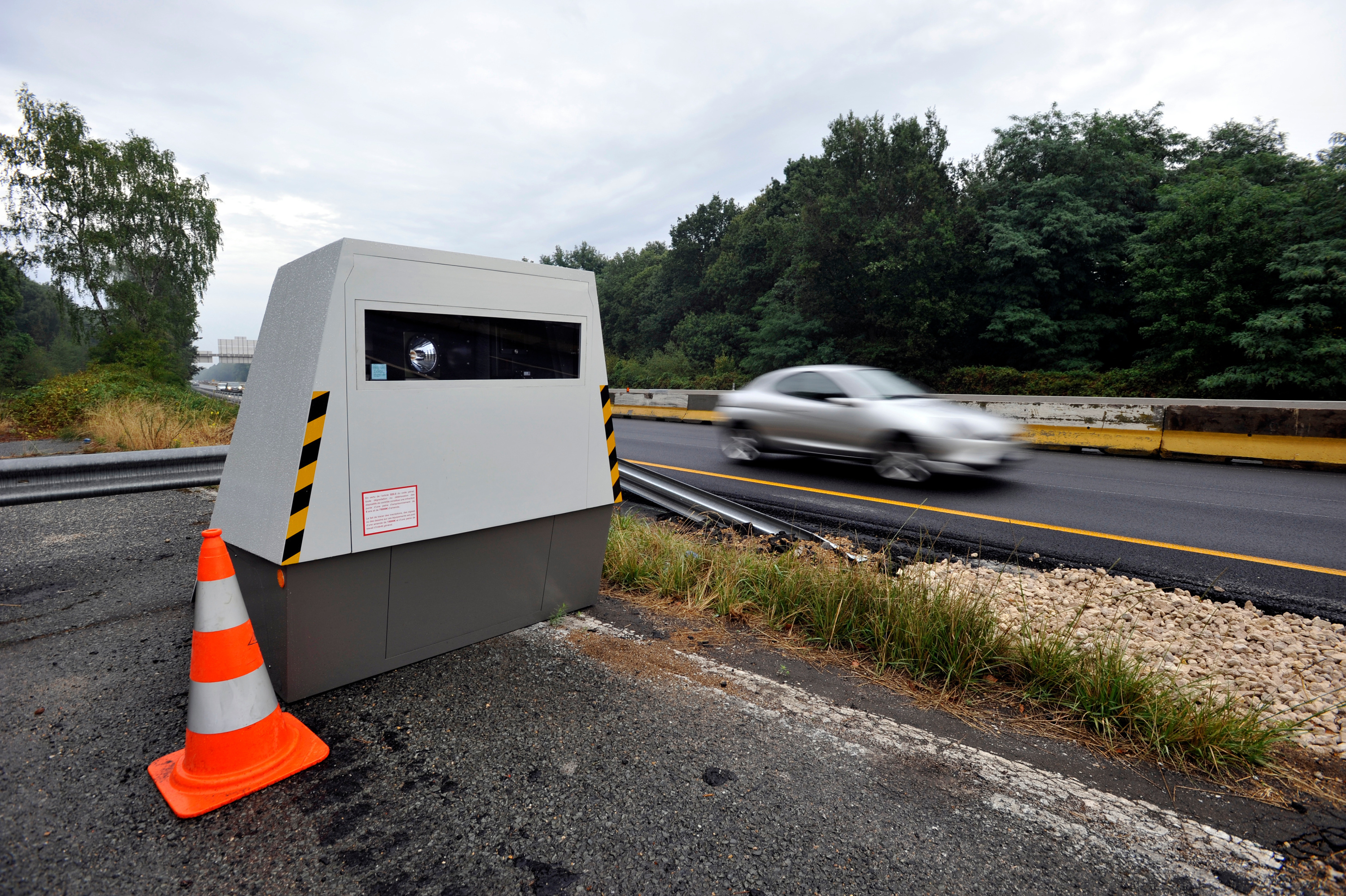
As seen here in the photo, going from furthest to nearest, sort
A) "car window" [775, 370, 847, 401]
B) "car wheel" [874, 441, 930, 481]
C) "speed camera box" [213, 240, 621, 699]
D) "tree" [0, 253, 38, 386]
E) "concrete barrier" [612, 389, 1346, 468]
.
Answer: "tree" [0, 253, 38, 386]
"concrete barrier" [612, 389, 1346, 468]
"car window" [775, 370, 847, 401]
"car wheel" [874, 441, 930, 481]
"speed camera box" [213, 240, 621, 699]

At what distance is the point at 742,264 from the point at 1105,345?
30723mm

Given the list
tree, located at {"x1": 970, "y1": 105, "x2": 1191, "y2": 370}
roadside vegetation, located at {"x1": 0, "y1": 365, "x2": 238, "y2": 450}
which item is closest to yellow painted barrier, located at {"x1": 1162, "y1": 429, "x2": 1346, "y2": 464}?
roadside vegetation, located at {"x1": 0, "y1": 365, "x2": 238, "y2": 450}

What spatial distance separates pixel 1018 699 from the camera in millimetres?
2955

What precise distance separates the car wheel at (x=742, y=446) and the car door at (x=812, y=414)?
1.86ft

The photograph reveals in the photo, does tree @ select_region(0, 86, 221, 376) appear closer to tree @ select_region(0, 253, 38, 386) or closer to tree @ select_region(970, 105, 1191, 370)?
tree @ select_region(0, 253, 38, 386)

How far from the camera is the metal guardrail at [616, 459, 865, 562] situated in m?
5.25

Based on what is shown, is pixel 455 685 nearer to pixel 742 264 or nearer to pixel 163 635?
pixel 163 635

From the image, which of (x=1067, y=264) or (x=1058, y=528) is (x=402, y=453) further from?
(x=1067, y=264)

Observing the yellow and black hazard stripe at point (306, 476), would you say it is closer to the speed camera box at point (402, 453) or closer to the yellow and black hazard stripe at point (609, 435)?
the speed camera box at point (402, 453)

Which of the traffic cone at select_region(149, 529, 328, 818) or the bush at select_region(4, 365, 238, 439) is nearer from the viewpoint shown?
the traffic cone at select_region(149, 529, 328, 818)

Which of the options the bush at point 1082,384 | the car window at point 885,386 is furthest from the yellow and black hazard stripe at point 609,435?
the bush at point 1082,384

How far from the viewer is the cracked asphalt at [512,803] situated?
1860 mm

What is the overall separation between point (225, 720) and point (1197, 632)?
4.96m

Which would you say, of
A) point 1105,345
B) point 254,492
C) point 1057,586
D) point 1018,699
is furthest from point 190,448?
point 1105,345
